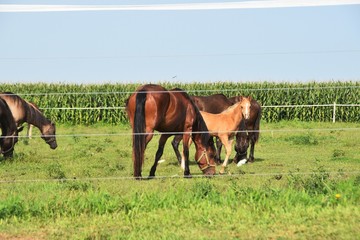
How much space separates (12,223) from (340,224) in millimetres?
3673

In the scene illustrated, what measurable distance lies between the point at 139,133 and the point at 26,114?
7.28 m

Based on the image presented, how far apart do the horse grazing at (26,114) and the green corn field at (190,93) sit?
13.7 meters

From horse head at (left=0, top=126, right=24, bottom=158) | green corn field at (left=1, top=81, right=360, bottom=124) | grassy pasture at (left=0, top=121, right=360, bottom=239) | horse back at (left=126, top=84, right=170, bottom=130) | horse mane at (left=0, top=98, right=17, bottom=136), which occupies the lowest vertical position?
green corn field at (left=1, top=81, right=360, bottom=124)

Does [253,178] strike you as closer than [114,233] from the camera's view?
No

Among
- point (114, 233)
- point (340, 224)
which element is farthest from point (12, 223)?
point (340, 224)

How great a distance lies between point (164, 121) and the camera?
1274cm

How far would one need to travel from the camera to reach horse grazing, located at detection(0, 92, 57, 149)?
689 inches

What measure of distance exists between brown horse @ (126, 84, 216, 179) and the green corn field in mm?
19099

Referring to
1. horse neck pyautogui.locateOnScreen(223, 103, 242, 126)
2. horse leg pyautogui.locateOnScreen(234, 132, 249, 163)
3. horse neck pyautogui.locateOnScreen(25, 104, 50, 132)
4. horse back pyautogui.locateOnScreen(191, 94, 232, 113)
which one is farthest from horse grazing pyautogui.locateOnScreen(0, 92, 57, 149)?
horse neck pyautogui.locateOnScreen(223, 103, 242, 126)

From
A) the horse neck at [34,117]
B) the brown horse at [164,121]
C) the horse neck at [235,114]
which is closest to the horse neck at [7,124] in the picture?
the horse neck at [34,117]

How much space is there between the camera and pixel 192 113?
43.2 ft

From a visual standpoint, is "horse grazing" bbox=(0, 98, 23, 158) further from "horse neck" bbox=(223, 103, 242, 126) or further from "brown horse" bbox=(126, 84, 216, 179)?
"horse neck" bbox=(223, 103, 242, 126)

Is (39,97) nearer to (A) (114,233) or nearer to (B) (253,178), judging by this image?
(B) (253,178)

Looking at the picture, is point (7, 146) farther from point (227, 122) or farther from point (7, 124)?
point (227, 122)
